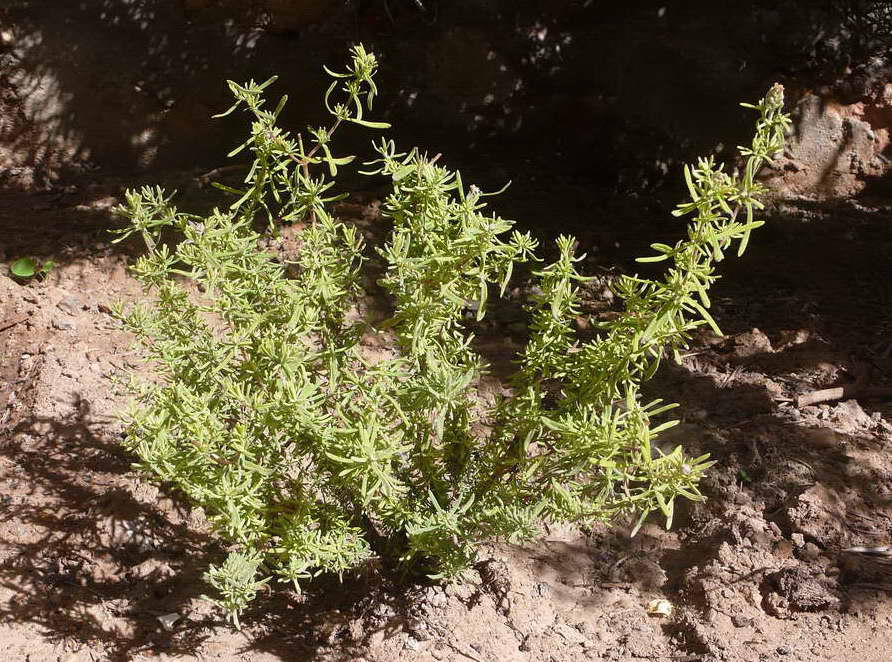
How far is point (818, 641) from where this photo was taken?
262cm

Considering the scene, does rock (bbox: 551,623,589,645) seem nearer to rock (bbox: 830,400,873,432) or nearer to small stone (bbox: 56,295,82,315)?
rock (bbox: 830,400,873,432)

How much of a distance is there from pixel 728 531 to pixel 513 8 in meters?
3.69

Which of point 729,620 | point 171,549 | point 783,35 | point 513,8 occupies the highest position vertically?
point 513,8

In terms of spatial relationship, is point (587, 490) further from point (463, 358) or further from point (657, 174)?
point (657, 174)

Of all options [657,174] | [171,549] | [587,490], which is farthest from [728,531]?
[657,174]

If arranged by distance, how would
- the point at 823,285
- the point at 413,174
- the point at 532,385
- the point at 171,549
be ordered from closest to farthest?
the point at 413,174 → the point at 532,385 → the point at 171,549 → the point at 823,285

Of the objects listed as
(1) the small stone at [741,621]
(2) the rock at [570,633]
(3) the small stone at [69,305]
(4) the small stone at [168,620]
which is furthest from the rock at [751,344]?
(3) the small stone at [69,305]

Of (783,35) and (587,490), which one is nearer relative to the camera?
(587,490)

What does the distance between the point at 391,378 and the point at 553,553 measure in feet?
4.24

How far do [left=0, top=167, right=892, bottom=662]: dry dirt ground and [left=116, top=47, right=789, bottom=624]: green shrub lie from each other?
0.41m

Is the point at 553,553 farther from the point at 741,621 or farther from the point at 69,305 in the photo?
the point at 69,305

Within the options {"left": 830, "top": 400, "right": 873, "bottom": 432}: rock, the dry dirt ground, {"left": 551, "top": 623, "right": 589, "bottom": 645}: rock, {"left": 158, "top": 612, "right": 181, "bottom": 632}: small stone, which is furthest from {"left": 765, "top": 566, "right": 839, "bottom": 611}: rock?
{"left": 158, "top": 612, "right": 181, "bottom": 632}: small stone

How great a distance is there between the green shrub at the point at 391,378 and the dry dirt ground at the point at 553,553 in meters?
0.41

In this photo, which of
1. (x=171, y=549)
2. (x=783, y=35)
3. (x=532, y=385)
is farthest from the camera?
(x=783, y=35)
